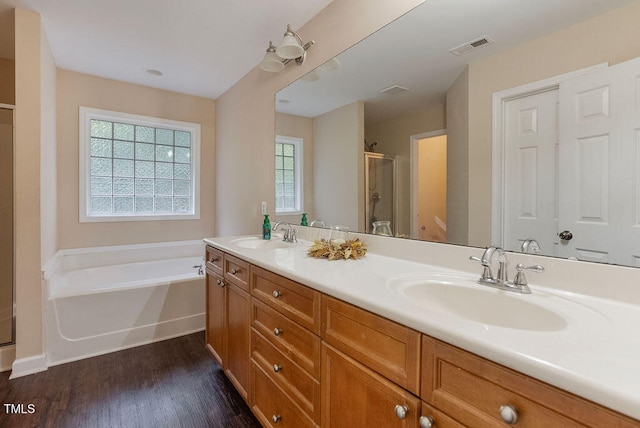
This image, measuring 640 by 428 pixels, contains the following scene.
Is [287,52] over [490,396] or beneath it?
over

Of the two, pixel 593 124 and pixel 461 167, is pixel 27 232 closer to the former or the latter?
pixel 461 167

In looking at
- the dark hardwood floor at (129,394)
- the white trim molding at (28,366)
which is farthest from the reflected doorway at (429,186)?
the white trim molding at (28,366)

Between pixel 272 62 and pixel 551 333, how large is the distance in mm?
2195

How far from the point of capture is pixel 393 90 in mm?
1646

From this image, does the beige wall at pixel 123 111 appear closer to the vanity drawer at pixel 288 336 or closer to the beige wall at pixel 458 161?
the vanity drawer at pixel 288 336

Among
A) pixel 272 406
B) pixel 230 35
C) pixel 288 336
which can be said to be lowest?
pixel 272 406

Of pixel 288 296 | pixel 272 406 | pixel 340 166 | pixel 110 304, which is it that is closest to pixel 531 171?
pixel 288 296

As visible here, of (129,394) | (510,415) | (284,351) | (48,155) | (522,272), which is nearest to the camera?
(510,415)

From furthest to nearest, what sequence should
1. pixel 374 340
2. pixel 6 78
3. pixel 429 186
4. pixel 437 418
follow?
pixel 6 78 < pixel 429 186 < pixel 374 340 < pixel 437 418

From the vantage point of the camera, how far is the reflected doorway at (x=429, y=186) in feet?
4.63

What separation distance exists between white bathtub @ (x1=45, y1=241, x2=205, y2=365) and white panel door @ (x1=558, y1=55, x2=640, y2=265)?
265 centimetres

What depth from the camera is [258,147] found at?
9.14 ft

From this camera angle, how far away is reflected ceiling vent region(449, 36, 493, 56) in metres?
1.21

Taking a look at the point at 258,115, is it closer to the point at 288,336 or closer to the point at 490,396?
the point at 288,336
